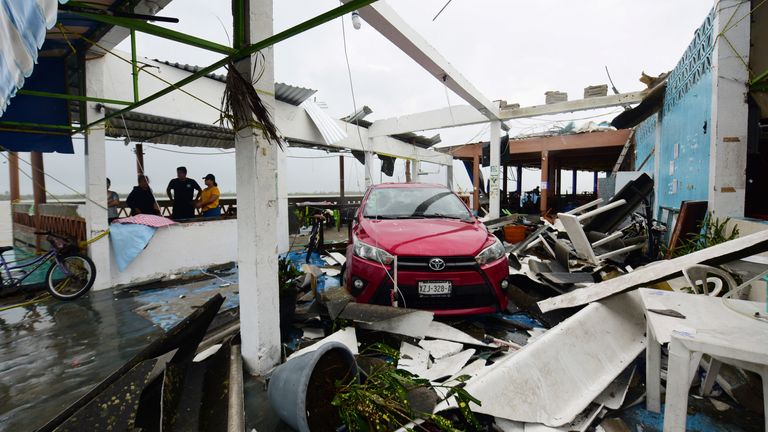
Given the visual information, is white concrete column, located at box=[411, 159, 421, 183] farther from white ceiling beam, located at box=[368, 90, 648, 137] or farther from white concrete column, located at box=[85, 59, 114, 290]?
white concrete column, located at box=[85, 59, 114, 290]

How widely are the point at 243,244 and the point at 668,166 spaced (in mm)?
8837

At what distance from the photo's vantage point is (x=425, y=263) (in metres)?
3.52

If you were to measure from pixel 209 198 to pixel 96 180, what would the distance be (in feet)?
8.59

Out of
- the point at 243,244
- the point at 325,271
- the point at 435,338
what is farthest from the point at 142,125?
the point at 435,338

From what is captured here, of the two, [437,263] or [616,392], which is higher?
[437,263]

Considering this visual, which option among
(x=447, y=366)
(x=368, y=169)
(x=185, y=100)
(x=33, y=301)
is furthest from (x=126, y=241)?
(x=368, y=169)

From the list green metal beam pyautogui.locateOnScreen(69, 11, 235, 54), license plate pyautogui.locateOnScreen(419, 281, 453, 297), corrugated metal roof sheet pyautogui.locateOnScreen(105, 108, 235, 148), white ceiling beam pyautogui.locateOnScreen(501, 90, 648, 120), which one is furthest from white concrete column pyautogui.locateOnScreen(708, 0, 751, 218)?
corrugated metal roof sheet pyautogui.locateOnScreen(105, 108, 235, 148)

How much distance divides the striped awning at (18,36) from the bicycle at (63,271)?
5.46 metres

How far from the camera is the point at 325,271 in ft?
19.7

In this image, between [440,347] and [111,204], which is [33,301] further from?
[440,347]

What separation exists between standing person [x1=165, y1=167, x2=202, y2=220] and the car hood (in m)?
5.60

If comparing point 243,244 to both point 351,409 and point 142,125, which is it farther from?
point 142,125

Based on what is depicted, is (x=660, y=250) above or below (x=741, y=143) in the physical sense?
below

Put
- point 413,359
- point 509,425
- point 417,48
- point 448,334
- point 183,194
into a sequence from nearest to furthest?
1. point 509,425
2. point 413,359
3. point 448,334
4. point 417,48
5. point 183,194
